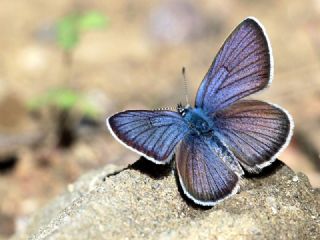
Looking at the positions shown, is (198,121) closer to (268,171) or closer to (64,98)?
(268,171)

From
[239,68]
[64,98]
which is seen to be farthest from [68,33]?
[239,68]

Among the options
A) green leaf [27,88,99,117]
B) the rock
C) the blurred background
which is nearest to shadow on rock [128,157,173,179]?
the rock

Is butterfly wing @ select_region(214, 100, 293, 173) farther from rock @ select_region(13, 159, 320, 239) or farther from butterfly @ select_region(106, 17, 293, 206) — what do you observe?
rock @ select_region(13, 159, 320, 239)

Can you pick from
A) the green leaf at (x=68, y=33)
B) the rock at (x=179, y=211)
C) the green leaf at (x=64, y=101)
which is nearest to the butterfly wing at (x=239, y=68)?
the rock at (x=179, y=211)

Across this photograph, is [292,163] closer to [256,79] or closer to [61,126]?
[61,126]

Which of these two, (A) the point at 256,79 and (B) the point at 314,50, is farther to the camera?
(B) the point at 314,50

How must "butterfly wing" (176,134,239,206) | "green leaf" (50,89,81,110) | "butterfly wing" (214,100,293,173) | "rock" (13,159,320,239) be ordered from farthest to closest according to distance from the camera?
"green leaf" (50,89,81,110) < "butterfly wing" (214,100,293,173) < "butterfly wing" (176,134,239,206) < "rock" (13,159,320,239)

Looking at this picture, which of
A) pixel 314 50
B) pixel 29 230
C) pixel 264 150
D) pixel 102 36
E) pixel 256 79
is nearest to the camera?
pixel 264 150

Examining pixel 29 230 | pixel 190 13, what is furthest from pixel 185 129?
pixel 190 13
